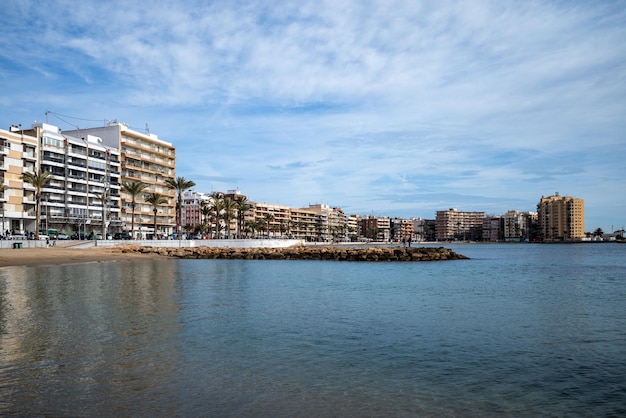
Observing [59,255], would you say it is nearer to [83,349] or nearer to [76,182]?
[76,182]

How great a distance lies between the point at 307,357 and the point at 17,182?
292 feet

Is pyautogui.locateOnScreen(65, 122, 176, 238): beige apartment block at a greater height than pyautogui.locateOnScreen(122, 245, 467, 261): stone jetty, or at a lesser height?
greater

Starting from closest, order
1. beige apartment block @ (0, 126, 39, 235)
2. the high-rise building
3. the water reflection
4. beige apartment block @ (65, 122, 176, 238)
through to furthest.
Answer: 1. the water reflection
2. beige apartment block @ (0, 126, 39, 235)
3. the high-rise building
4. beige apartment block @ (65, 122, 176, 238)

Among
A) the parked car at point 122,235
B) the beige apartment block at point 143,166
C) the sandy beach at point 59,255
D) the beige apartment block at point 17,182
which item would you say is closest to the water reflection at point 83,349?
the sandy beach at point 59,255

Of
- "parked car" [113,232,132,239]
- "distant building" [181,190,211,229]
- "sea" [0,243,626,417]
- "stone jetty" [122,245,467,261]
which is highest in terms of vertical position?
"distant building" [181,190,211,229]

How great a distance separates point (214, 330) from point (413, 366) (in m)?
6.83

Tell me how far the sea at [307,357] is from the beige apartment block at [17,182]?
70417 millimetres

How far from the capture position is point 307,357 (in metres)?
12.7

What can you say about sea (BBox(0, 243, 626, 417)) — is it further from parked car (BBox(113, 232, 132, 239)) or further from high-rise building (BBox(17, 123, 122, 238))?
parked car (BBox(113, 232, 132, 239))

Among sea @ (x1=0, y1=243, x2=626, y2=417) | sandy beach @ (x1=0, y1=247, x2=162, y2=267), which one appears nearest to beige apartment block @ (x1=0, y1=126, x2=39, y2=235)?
sandy beach @ (x1=0, y1=247, x2=162, y2=267)

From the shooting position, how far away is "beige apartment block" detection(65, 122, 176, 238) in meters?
113

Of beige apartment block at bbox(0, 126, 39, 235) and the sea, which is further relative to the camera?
beige apartment block at bbox(0, 126, 39, 235)

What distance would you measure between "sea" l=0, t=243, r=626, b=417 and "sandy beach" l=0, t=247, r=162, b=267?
98.6 ft

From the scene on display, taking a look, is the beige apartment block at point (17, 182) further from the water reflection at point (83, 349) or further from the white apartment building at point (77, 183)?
the water reflection at point (83, 349)
